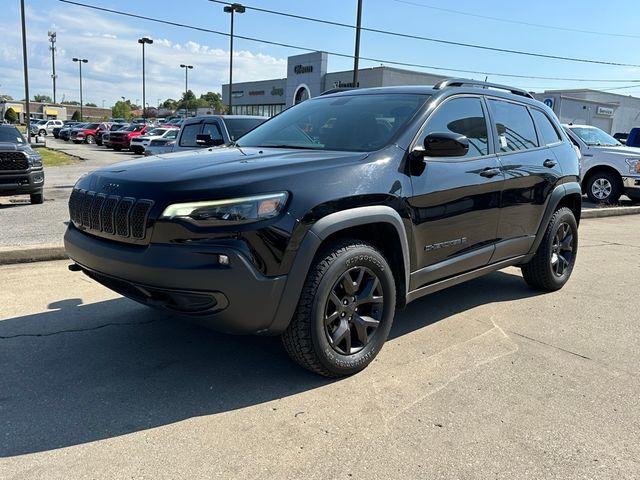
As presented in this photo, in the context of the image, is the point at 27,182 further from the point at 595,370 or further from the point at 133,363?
the point at 595,370

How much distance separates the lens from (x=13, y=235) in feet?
23.0

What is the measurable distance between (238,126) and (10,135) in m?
4.86

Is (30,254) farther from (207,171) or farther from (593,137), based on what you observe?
(593,137)

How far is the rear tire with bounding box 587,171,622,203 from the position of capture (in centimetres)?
1331

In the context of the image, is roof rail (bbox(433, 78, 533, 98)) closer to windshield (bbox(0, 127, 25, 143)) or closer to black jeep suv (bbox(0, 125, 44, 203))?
black jeep suv (bbox(0, 125, 44, 203))

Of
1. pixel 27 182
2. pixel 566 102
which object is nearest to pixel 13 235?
pixel 27 182

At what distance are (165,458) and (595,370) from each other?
2837mm

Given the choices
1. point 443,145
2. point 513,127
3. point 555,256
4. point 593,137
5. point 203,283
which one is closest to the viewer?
point 203,283

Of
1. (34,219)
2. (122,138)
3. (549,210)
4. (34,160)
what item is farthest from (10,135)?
(122,138)

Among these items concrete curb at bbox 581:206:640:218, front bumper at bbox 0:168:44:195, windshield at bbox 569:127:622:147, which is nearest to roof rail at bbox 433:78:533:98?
concrete curb at bbox 581:206:640:218

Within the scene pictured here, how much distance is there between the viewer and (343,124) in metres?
4.07

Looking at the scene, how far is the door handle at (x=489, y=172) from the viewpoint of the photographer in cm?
419

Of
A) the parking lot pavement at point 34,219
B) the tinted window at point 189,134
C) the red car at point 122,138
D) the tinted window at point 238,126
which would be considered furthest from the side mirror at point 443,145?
the red car at point 122,138

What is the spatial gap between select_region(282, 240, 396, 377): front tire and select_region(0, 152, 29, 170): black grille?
8.88 m
